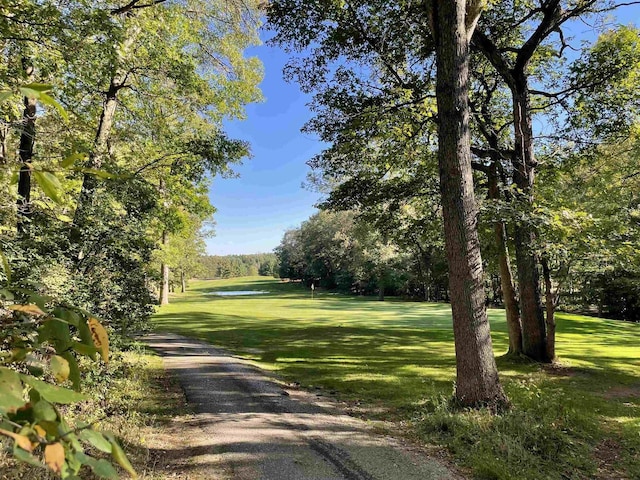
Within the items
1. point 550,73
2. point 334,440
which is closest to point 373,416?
point 334,440

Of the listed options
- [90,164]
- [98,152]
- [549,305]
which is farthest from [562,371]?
[98,152]

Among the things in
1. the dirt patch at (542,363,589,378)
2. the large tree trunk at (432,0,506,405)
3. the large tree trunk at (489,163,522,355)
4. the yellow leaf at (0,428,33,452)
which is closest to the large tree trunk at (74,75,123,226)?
the large tree trunk at (432,0,506,405)

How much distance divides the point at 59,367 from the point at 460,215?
5.60 m

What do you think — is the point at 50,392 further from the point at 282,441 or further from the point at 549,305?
the point at 549,305

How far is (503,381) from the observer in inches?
310

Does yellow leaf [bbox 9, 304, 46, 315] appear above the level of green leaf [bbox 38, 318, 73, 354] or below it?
above

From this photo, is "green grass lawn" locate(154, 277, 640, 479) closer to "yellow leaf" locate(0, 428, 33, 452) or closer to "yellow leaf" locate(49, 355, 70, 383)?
"yellow leaf" locate(49, 355, 70, 383)

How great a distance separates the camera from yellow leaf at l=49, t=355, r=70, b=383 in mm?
760

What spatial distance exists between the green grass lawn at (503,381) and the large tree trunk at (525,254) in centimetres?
68

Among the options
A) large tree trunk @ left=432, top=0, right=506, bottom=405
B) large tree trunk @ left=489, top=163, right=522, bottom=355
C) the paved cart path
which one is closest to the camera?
the paved cart path

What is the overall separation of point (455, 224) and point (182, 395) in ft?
17.4

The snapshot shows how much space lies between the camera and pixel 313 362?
10266 millimetres

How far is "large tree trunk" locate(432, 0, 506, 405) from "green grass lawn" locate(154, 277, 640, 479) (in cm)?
61

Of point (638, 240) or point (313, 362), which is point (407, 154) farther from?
point (313, 362)
